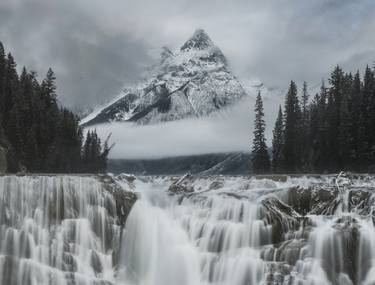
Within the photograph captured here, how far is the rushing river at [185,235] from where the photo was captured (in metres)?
37.8

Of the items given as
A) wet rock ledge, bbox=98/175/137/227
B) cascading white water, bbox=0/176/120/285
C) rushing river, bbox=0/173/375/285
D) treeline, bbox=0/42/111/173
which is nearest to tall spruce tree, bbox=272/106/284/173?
treeline, bbox=0/42/111/173

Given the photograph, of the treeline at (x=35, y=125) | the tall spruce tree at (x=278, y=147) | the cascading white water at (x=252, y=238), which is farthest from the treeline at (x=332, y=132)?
the cascading white water at (x=252, y=238)

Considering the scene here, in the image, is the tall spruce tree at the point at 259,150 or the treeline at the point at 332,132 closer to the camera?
the treeline at the point at 332,132

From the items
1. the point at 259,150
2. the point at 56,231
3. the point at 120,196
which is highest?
the point at 259,150

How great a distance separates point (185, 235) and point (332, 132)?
198 ft

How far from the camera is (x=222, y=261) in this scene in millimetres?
40062

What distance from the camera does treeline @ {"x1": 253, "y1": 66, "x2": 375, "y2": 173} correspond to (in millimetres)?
89688

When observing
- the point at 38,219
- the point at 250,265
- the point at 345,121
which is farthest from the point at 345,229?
the point at 345,121

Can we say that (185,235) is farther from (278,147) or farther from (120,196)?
(278,147)

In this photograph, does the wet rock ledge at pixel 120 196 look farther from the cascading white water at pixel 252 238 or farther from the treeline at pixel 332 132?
the treeline at pixel 332 132

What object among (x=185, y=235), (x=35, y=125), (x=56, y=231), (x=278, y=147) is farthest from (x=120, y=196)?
(x=278, y=147)

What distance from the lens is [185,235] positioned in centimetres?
4303

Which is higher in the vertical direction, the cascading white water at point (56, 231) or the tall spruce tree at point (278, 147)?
the tall spruce tree at point (278, 147)

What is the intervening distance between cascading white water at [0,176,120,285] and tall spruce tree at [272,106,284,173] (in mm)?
68270
